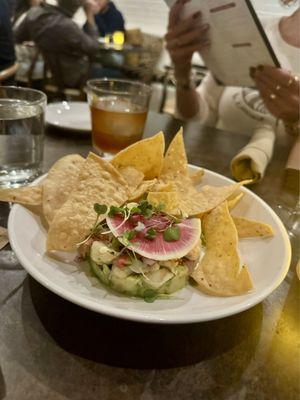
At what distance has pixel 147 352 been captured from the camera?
505 millimetres

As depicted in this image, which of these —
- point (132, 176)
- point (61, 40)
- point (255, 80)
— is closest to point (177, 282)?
point (132, 176)

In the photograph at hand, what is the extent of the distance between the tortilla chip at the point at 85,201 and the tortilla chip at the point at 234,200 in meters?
0.21

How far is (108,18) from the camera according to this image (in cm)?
492

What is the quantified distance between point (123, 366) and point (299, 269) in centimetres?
36

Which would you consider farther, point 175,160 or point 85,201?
point 175,160

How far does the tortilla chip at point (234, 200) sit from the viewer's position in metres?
0.78

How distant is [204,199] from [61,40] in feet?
11.5

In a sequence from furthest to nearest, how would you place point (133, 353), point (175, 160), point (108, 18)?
point (108, 18) → point (175, 160) → point (133, 353)

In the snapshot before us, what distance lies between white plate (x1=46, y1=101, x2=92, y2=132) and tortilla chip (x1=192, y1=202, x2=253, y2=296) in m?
0.67

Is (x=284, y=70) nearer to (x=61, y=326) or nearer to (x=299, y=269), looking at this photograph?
(x=299, y=269)

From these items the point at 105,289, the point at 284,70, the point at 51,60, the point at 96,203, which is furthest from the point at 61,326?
the point at 51,60

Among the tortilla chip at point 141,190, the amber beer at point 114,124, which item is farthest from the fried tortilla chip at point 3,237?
the amber beer at point 114,124

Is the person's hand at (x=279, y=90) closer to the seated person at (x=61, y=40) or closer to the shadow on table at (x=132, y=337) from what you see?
the shadow on table at (x=132, y=337)

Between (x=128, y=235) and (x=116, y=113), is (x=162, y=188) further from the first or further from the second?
(x=116, y=113)
